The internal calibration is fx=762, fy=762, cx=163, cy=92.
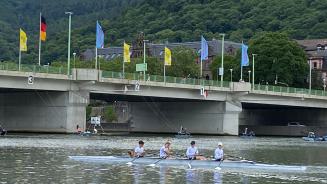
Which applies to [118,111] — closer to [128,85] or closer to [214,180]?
[128,85]

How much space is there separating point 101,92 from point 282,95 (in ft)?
117

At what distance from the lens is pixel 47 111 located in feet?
312

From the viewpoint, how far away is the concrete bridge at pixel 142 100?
9356 centimetres

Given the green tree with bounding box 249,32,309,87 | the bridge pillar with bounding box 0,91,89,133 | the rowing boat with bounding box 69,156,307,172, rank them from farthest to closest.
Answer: the green tree with bounding box 249,32,309,87 → the bridge pillar with bounding box 0,91,89,133 → the rowing boat with bounding box 69,156,307,172

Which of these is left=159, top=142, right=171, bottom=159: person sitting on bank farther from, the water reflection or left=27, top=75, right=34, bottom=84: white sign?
left=27, top=75, right=34, bottom=84: white sign

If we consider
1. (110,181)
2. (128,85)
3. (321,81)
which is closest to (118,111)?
(321,81)

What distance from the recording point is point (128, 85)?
323ft

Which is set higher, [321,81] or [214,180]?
[321,81]

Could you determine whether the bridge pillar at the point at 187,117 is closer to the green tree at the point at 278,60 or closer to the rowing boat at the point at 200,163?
the green tree at the point at 278,60

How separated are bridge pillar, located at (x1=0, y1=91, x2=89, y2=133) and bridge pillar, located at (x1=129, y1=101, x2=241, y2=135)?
25032 millimetres

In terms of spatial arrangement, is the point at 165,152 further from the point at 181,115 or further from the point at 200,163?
the point at 181,115

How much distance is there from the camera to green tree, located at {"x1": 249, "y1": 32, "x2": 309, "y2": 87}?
149000mm

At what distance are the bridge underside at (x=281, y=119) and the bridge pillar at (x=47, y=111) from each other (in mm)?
47943

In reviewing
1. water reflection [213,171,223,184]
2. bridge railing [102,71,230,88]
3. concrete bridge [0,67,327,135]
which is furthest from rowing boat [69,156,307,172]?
bridge railing [102,71,230,88]
